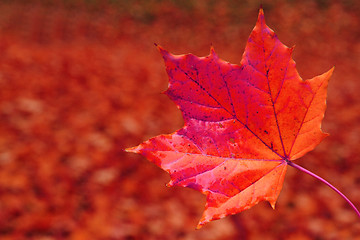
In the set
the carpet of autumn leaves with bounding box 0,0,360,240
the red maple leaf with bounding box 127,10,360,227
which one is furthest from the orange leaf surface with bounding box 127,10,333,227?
the carpet of autumn leaves with bounding box 0,0,360,240

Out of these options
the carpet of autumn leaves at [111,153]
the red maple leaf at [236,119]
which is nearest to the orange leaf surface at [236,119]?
the red maple leaf at [236,119]

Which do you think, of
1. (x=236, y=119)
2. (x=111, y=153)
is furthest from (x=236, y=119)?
(x=111, y=153)

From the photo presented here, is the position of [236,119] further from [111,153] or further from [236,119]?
[111,153]

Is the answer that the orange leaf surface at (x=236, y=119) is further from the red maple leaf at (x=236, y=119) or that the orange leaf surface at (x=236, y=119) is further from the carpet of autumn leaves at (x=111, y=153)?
the carpet of autumn leaves at (x=111, y=153)

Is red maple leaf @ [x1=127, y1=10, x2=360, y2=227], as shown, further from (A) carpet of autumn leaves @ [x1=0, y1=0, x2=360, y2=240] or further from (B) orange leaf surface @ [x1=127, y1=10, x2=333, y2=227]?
(A) carpet of autumn leaves @ [x1=0, y1=0, x2=360, y2=240]

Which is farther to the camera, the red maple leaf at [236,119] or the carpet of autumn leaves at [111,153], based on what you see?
the carpet of autumn leaves at [111,153]

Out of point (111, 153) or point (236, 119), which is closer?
point (236, 119)
